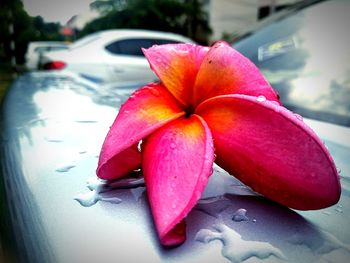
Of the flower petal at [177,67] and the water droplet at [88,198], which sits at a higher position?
the flower petal at [177,67]

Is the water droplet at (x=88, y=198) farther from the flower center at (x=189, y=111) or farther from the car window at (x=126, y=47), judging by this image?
the car window at (x=126, y=47)

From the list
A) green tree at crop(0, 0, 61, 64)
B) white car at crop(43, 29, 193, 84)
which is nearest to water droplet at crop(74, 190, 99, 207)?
white car at crop(43, 29, 193, 84)

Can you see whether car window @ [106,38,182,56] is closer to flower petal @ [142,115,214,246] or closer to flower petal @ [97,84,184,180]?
flower petal @ [97,84,184,180]

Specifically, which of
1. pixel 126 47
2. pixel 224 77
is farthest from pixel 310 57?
pixel 126 47

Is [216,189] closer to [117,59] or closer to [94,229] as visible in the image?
[94,229]

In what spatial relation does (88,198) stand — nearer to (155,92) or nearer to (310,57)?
(155,92)

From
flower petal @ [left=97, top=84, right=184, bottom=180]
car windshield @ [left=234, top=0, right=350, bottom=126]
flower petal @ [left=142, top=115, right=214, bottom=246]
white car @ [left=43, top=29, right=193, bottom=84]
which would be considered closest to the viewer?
flower petal @ [left=142, top=115, right=214, bottom=246]

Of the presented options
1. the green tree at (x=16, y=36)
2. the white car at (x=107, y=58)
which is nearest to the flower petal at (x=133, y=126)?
the white car at (x=107, y=58)
